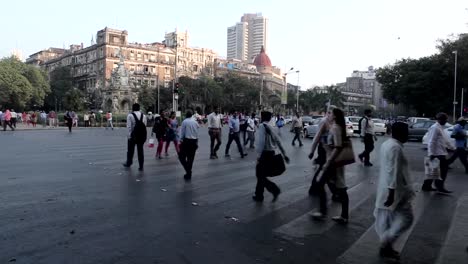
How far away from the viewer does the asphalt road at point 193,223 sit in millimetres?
4895

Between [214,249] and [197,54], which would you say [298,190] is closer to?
[214,249]

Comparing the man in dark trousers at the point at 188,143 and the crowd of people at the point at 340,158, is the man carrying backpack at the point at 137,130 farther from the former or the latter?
the man in dark trousers at the point at 188,143

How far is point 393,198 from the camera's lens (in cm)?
497

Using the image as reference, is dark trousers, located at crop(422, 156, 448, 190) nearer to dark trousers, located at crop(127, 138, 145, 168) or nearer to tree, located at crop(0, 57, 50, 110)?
dark trousers, located at crop(127, 138, 145, 168)

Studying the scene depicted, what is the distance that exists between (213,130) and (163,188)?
22.1 ft

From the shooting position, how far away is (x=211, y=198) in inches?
317

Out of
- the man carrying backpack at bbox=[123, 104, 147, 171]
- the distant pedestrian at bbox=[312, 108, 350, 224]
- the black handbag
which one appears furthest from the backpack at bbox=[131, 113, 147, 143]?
the distant pedestrian at bbox=[312, 108, 350, 224]

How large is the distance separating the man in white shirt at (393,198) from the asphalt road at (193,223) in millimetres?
274

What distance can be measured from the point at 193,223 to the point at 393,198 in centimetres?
276

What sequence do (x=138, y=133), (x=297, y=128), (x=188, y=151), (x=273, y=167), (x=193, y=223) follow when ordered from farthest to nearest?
(x=297, y=128) → (x=138, y=133) → (x=188, y=151) → (x=273, y=167) → (x=193, y=223)

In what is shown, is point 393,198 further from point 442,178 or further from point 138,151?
point 138,151

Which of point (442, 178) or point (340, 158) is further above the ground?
point (340, 158)

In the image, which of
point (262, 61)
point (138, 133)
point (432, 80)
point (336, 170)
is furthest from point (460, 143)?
point (262, 61)

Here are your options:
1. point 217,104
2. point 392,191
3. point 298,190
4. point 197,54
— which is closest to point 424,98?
point 217,104
